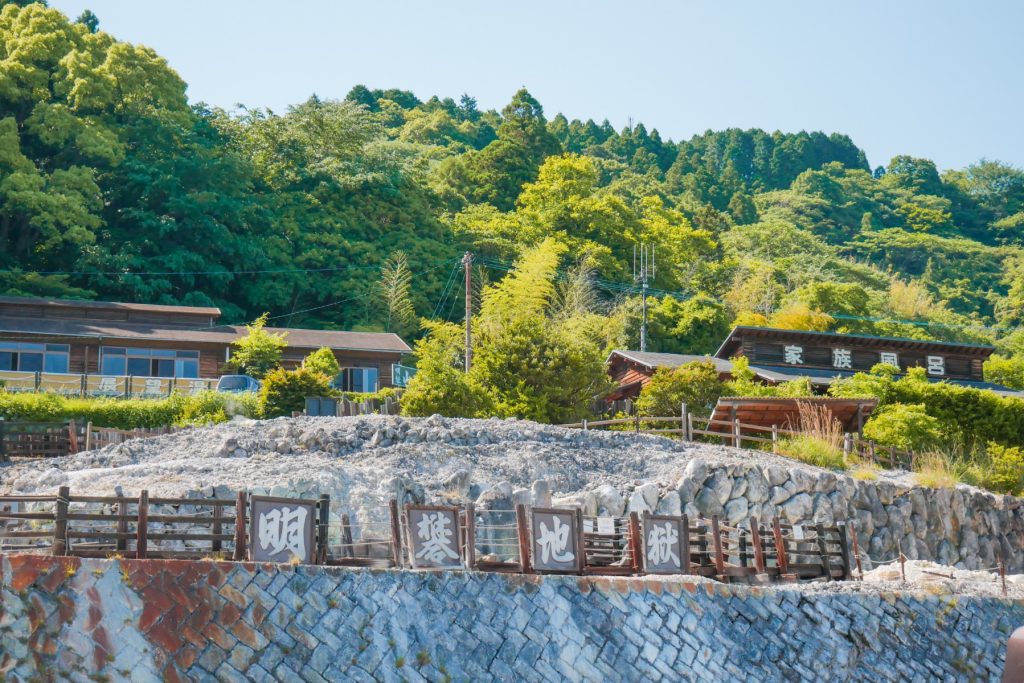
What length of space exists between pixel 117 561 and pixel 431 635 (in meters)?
3.72

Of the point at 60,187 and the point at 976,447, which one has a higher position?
the point at 60,187

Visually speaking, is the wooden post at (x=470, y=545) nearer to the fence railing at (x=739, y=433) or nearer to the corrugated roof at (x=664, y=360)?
the fence railing at (x=739, y=433)

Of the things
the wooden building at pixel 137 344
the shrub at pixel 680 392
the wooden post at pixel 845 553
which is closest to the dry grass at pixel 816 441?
the shrub at pixel 680 392

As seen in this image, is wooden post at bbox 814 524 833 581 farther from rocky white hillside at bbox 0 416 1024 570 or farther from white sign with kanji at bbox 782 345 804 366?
white sign with kanji at bbox 782 345 804 366

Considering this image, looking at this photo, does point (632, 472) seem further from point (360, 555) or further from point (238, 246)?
point (238, 246)

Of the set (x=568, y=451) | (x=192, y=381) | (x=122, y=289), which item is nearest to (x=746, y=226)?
(x=122, y=289)

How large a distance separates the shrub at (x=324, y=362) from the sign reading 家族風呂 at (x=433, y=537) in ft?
77.9

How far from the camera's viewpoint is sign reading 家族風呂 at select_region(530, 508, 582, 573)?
692 inches

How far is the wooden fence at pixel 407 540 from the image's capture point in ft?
52.9

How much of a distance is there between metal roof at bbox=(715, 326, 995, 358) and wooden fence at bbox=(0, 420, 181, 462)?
2090cm

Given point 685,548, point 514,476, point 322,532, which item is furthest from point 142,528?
point 514,476

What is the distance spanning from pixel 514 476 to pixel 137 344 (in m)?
19.4

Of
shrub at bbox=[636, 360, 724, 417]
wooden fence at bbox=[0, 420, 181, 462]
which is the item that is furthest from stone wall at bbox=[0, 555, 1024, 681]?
shrub at bbox=[636, 360, 724, 417]

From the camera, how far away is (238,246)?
54656 mm
